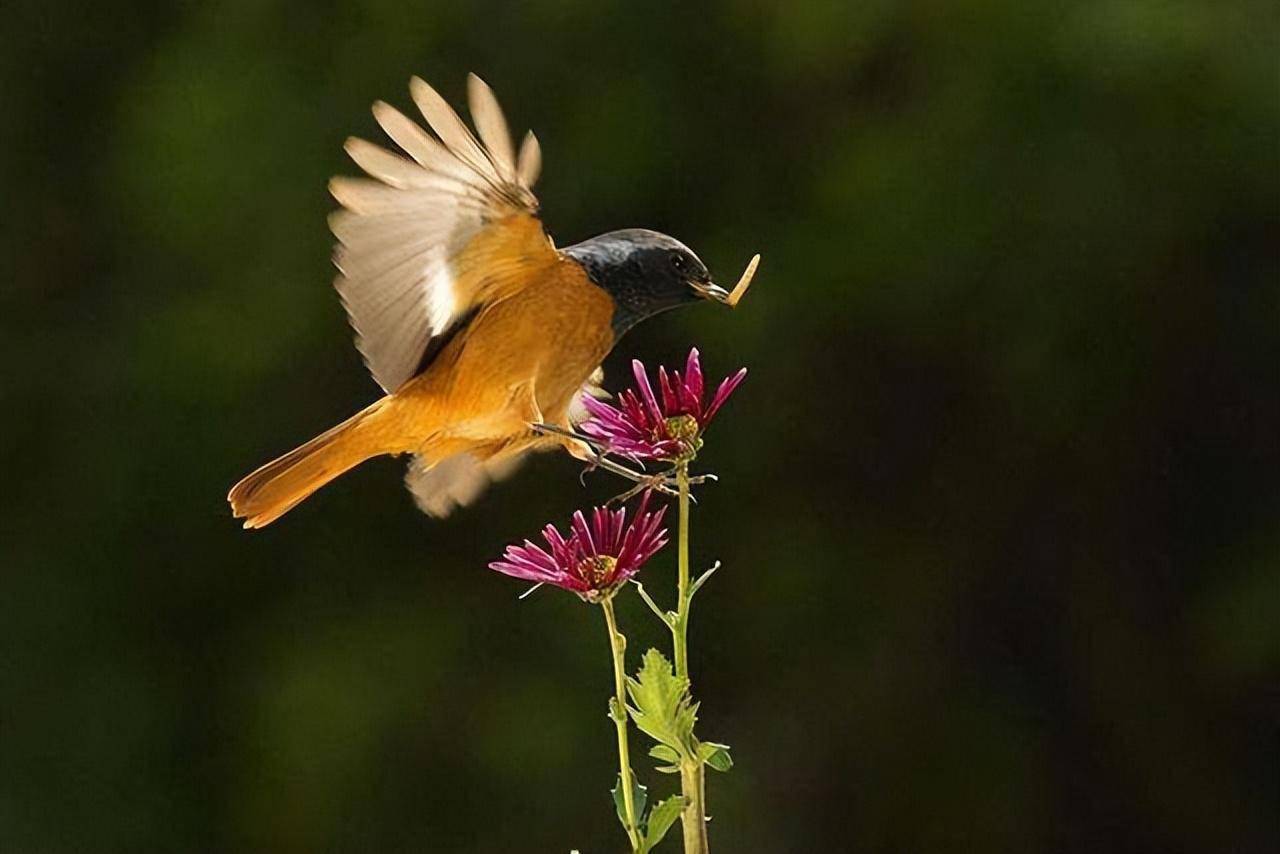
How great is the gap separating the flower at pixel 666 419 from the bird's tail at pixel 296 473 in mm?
140

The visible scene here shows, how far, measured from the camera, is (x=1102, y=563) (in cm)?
196

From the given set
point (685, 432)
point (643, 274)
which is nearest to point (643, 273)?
point (643, 274)

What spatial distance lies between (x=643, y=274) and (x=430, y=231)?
76mm

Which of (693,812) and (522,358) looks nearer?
(693,812)

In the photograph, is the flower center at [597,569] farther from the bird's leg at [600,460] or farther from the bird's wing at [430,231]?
the bird's wing at [430,231]

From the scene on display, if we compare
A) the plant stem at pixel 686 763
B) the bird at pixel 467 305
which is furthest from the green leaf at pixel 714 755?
the bird at pixel 467 305

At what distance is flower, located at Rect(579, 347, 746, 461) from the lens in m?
0.61

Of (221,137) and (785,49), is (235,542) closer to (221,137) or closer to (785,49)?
(221,137)

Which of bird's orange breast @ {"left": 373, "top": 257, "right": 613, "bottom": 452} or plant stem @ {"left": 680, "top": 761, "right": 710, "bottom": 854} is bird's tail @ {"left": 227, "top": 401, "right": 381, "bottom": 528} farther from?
plant stem @ {"left": 680, "top": 761, "right": 710, "bottom": 854}

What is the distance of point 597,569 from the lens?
61cm

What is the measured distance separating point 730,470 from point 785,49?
40cm

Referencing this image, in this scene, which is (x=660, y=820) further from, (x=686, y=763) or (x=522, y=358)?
(x=522, y=358)

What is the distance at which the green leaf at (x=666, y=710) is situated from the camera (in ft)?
1.95

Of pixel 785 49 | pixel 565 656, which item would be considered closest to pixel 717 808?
pixel 565 656
